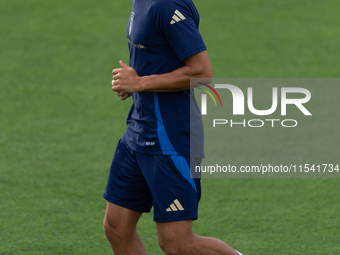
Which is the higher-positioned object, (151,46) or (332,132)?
(151,46)

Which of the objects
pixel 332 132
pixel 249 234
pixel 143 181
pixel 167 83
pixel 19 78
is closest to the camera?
pixel 167 83

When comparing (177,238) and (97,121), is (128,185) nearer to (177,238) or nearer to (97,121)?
(177,238)

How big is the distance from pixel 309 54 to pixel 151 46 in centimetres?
626

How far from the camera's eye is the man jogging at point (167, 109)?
2972 mm

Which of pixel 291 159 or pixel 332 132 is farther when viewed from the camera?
pixel 332 132

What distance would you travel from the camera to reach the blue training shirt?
295cm

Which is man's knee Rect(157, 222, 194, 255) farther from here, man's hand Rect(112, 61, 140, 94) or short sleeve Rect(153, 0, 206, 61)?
short sleeve Rect(153, 0, 206, 61)

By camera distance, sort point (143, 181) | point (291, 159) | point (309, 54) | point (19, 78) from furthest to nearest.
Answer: point (309, 54) < point (19, 78) < point (291, 159) < point (143, 181)

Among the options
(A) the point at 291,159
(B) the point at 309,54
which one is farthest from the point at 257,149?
(B) the point at 309,54

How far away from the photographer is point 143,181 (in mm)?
3346

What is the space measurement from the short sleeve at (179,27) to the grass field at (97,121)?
1.76 m

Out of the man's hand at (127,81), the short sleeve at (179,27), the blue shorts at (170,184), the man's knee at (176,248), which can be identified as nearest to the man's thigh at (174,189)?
the blue shorts at (170,184)

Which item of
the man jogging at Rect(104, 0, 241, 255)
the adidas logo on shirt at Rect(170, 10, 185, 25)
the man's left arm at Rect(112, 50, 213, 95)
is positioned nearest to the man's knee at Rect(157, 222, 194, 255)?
the man jogging at Rect(104, 0, 241, 255)

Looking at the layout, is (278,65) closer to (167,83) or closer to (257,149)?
(257,149)
